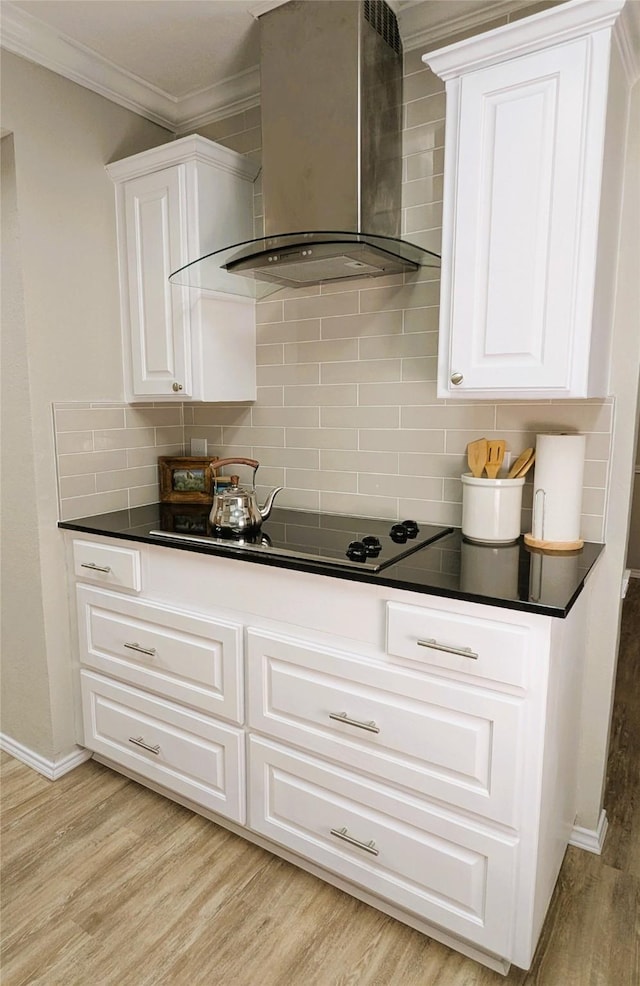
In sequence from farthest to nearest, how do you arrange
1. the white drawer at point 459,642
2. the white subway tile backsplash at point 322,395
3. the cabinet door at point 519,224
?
1. the white subway tile backsplash at point 322,395
2. the cabinet door at point 519,224
3. the white drawer at point 459,642

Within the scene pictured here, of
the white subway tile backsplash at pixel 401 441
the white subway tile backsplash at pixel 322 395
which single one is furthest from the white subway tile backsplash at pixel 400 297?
the white subway tile backsplash at pixel 401 441

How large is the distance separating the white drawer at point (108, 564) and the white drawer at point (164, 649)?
55mm

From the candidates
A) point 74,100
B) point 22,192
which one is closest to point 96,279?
point 22,192

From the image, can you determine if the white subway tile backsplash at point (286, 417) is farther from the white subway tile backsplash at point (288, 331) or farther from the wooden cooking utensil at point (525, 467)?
the wooden cooking utensil at point (525, 467)

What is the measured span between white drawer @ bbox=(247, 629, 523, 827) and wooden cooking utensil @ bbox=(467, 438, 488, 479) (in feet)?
2.34

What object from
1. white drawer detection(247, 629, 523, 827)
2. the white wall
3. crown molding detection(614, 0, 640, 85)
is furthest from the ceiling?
white drawer detection(247, 629, 523, 827)

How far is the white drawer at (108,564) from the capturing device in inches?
82.2

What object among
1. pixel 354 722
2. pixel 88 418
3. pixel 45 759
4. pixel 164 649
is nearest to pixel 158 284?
pixel 88 418

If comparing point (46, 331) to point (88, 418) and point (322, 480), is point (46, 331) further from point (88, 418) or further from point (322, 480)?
point (322, 480)

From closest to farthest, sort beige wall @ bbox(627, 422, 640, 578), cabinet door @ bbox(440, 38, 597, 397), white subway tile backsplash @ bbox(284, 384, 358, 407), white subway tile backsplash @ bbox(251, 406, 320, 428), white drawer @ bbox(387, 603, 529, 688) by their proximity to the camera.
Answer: white drawer @ bbox(387, 603, 529, 688) < cabinet door @ bbox(440, 38, 597, 397) < white subway tile backsplash @ bbox(284, 384, 358, 407) < white subway tile backsplash @ bbox(251, 406, 320, 428) < beige wall @ bbox(627, 422, 640, 578)

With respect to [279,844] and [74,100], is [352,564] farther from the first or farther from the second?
[74,100]

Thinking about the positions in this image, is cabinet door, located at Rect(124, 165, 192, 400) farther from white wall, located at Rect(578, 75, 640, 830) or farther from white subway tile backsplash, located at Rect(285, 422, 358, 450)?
white wall, located at Rect(578, 75, 640, 830)

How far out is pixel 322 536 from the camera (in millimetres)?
1997

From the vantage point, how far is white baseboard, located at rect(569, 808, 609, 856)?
1958 millimetres
